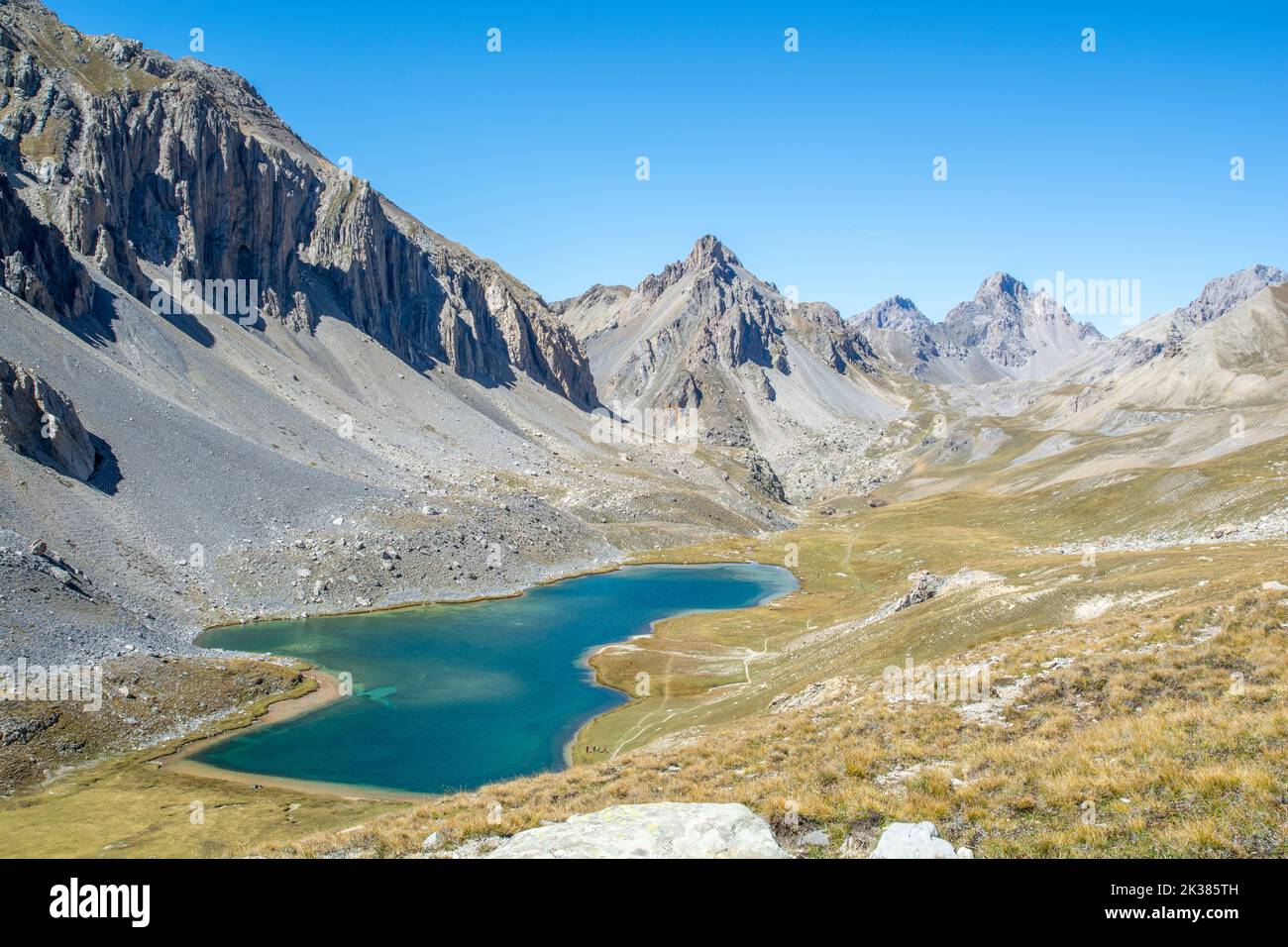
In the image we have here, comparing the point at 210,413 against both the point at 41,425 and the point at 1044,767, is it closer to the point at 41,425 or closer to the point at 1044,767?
the point at 41,425

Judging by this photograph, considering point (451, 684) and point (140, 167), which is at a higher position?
point (140, 167)

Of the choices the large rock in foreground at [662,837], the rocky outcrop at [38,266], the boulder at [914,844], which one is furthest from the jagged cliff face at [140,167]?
the boulder at [914,844]

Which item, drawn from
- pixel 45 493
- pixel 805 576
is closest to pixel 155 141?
pixel 45 493

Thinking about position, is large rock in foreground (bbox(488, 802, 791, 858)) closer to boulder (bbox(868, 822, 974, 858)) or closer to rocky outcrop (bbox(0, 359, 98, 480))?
boulder (bbox(868, 822, 974, 858))

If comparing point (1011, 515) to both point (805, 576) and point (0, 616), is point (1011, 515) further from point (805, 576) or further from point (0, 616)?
point (0, 616)

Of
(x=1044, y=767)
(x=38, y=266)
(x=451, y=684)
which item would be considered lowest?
(x=451, y=684)

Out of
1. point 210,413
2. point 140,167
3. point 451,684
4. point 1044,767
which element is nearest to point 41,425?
point 210,413

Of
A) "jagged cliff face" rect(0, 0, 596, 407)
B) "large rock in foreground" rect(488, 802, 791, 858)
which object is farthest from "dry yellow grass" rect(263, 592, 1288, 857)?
"jagged cliff face" rect(0, 0, 596, 407)
